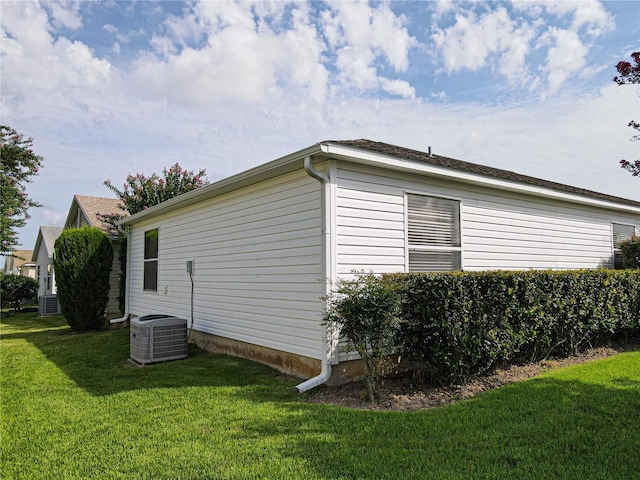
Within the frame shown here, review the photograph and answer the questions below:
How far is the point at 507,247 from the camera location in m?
7.30

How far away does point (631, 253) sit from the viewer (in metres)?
9.20

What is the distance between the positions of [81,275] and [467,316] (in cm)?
1006

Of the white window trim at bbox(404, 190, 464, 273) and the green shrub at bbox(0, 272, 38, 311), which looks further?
the green shrub at bbox(0, 272, 38, 311)

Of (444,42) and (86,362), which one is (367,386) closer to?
(86,362)

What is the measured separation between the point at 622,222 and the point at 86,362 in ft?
38.1

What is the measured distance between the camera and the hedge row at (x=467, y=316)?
4.66 m

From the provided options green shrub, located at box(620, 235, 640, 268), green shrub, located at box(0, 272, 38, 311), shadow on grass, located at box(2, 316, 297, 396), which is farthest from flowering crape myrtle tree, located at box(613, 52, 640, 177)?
green shrub, located at box(0, 272, 38, 311)

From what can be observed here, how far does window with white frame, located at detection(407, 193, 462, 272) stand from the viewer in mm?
6035

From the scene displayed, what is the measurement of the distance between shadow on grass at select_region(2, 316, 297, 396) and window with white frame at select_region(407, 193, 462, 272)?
2.54 m

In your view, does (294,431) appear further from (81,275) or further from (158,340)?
(81,275)

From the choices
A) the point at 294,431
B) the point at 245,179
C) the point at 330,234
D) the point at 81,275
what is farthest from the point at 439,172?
the point at 81,275

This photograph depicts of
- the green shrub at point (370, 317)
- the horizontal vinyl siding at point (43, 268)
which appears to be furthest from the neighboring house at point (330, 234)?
the horizontal vinyl siding at point (43, 268)

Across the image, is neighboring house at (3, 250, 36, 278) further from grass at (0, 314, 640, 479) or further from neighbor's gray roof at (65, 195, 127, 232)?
grass at (0, 314, 640, 479)

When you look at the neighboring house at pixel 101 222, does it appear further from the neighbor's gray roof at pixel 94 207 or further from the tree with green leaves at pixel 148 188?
the tree with green leaves at pixel 148 188
